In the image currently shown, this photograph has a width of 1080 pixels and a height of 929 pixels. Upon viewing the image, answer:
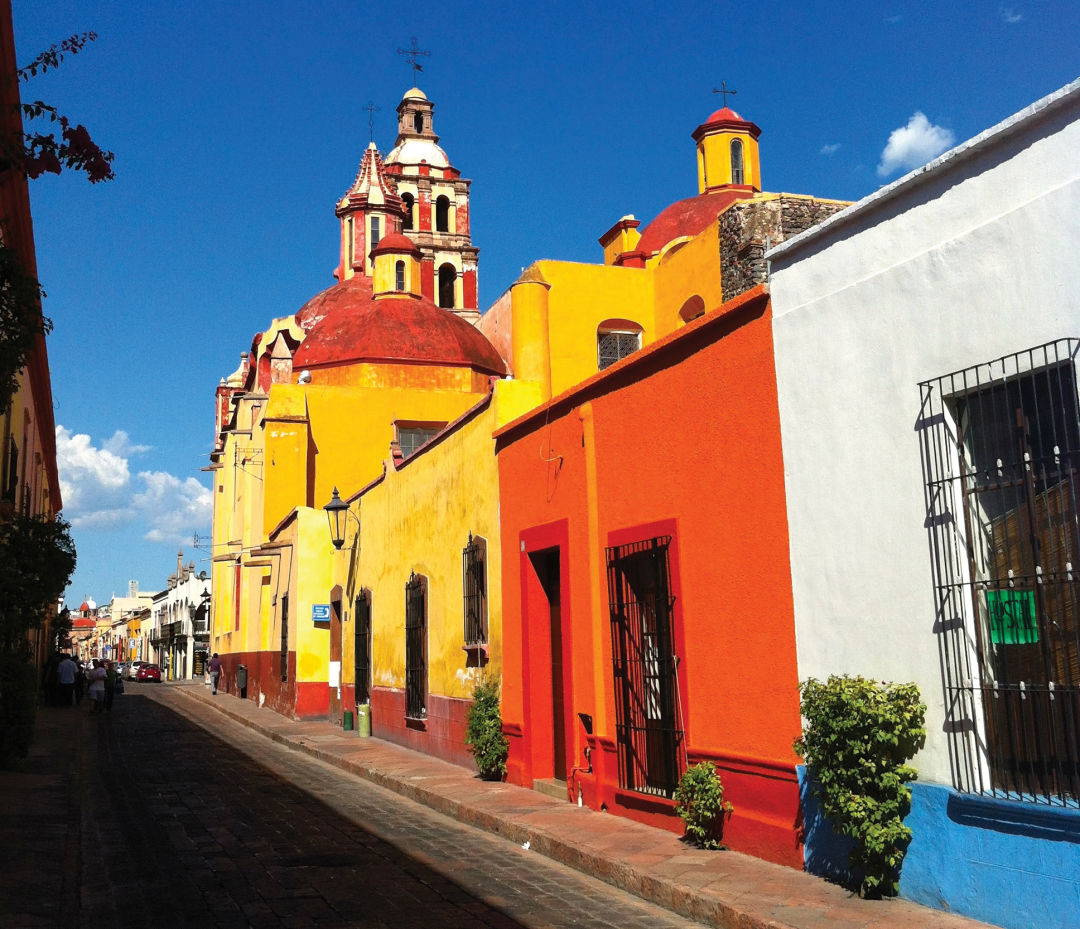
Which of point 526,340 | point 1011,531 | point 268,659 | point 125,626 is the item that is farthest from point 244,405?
point 125,626

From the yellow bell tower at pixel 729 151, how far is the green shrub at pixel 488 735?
49.5 ft

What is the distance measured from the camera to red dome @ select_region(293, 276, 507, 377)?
27016 millimetres

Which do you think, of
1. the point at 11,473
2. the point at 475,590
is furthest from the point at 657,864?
the point at 11,473

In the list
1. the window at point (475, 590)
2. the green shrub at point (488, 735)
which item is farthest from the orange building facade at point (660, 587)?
the window at point (475, 590)

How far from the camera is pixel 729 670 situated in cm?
772

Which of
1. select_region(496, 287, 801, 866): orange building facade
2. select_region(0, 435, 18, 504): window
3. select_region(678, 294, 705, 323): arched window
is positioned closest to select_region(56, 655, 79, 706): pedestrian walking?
select_region(0, 435, 18, 504): window

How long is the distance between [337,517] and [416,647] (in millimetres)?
5104

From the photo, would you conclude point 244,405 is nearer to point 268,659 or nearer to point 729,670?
point 268,659

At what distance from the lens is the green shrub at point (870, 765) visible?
5941mm

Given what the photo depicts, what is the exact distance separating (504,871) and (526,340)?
25.1 ft

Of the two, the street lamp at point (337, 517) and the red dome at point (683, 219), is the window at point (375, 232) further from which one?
the street lamp at point (337, 517)

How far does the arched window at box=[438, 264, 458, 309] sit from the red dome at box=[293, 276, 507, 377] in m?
22.5

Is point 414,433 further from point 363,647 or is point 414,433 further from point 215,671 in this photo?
point 215,671

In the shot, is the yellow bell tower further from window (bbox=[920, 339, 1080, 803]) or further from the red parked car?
the red parked car
